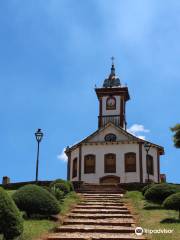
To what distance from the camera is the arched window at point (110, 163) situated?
148 feet

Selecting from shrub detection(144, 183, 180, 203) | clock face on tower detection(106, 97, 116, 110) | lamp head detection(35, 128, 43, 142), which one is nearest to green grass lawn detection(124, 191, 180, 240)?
shrub detection(144, 183, 180, 203)

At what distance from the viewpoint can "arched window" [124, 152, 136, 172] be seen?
44.7 metres

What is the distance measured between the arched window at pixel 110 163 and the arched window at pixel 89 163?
1211 millimetres

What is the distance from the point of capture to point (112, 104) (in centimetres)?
5094

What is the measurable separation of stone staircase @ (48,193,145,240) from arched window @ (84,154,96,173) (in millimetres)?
21212

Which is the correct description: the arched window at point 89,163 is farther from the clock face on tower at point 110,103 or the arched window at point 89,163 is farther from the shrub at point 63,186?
the shrub at point 63,186

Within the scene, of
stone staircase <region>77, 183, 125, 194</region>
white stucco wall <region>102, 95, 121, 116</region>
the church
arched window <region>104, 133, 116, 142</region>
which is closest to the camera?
stone staircase <region>77, 183, 125, 194</region>

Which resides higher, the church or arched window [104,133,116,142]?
arched window [104,133,116,142]

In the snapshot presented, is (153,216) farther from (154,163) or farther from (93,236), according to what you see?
(154,163)

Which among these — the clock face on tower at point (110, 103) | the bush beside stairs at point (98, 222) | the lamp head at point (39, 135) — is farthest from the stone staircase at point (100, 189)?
the clock face on tower at point (110, 103)

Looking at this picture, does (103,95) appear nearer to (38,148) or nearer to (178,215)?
(38,148)

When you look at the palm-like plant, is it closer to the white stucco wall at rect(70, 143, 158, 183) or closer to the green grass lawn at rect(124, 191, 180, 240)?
the green grass lawn at rect(124, 191, 180, 240)

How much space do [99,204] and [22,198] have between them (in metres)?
6.08

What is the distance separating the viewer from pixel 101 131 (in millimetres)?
47094
